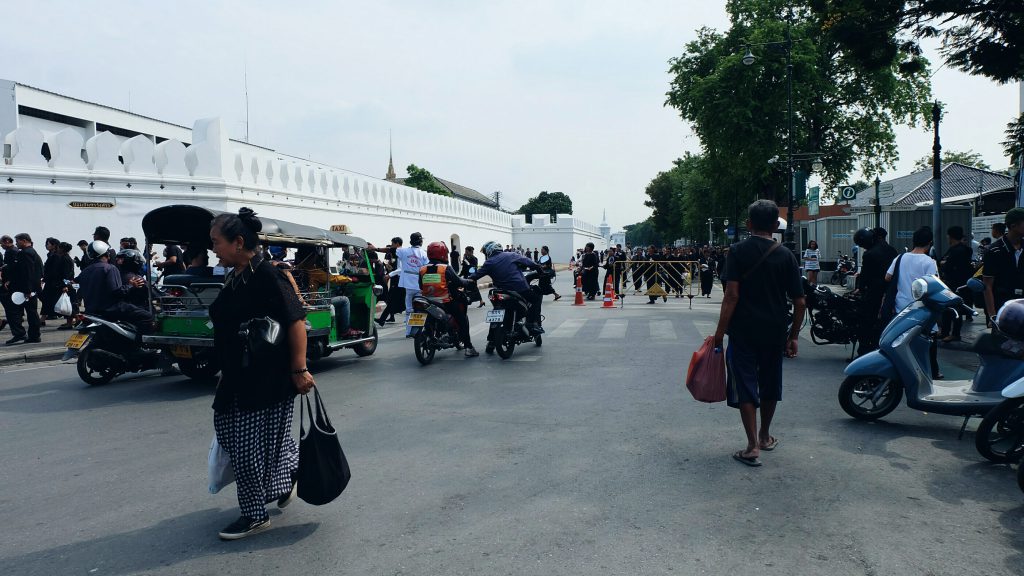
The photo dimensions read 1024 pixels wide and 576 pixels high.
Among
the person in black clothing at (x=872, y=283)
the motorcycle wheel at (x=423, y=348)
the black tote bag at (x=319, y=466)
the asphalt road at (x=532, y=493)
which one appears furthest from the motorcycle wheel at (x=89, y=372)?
the person in black clothing at (x=872, y=283)

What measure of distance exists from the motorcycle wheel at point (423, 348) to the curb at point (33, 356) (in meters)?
6.03

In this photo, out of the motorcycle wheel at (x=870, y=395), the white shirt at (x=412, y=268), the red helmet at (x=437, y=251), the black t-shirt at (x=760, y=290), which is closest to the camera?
the black t-shirt at (x=760, y=290)

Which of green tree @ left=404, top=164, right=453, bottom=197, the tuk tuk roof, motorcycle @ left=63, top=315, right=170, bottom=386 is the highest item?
green tree @ left=404, top=164, right=453, bottom=197

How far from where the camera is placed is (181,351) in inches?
325

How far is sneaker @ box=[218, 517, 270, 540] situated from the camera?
12.2 ft

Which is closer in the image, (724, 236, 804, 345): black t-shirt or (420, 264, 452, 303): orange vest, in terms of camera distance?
(724, 236, 804, 345): black t-shirt

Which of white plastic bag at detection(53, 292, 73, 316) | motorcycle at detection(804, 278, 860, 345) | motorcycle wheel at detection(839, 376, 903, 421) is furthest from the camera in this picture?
white plastic bag at detection(53, 292, 73, 316)

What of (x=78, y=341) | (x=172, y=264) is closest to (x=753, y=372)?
(x=78, y=341)

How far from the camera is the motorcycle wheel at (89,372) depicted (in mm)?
8461

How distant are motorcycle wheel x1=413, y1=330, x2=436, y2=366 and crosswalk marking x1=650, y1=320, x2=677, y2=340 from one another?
4.14m

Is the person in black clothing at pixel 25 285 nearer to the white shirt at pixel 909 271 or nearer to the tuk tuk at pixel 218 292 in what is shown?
the tuk tuk at pixel 218 292

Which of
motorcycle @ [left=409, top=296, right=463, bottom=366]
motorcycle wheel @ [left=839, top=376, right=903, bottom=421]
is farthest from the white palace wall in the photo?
motorcycle wheel @ [left=839, top=376, right=903, bottom=421]

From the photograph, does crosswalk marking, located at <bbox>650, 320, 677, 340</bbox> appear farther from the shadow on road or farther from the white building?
the shadow on road

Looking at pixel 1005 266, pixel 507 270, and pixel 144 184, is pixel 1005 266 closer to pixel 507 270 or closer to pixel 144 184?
pixel 507 270
